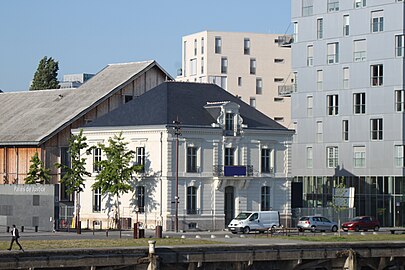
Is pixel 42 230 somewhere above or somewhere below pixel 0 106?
below

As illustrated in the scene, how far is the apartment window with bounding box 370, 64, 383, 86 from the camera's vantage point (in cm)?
10806

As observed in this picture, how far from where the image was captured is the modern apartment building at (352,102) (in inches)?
4222

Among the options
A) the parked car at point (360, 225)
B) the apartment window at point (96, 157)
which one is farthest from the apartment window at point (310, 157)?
the apartment window at point (96, 157)

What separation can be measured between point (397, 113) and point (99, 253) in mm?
60034

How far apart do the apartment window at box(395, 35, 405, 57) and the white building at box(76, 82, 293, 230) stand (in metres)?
16.6

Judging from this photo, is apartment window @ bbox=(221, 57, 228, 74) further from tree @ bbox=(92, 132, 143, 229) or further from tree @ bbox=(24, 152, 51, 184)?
tree @ bbox=(92, 132, 143, 229)

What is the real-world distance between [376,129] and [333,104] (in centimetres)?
591

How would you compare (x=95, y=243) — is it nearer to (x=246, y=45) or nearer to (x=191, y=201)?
(x=191, y=201)

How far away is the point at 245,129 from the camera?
308 ft

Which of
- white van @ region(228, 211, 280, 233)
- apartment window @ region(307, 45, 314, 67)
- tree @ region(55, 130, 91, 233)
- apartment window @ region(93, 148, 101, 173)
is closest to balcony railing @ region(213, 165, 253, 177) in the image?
white van @ region(228, 211, 280, 233)

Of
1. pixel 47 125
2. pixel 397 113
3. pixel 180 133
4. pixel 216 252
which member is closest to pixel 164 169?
pixel 180 133

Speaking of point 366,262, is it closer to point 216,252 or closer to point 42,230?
point 216,252

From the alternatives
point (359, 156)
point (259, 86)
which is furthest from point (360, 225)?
point (259, 86)

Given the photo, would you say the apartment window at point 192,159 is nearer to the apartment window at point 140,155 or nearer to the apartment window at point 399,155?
the apartment window at point 140,155
